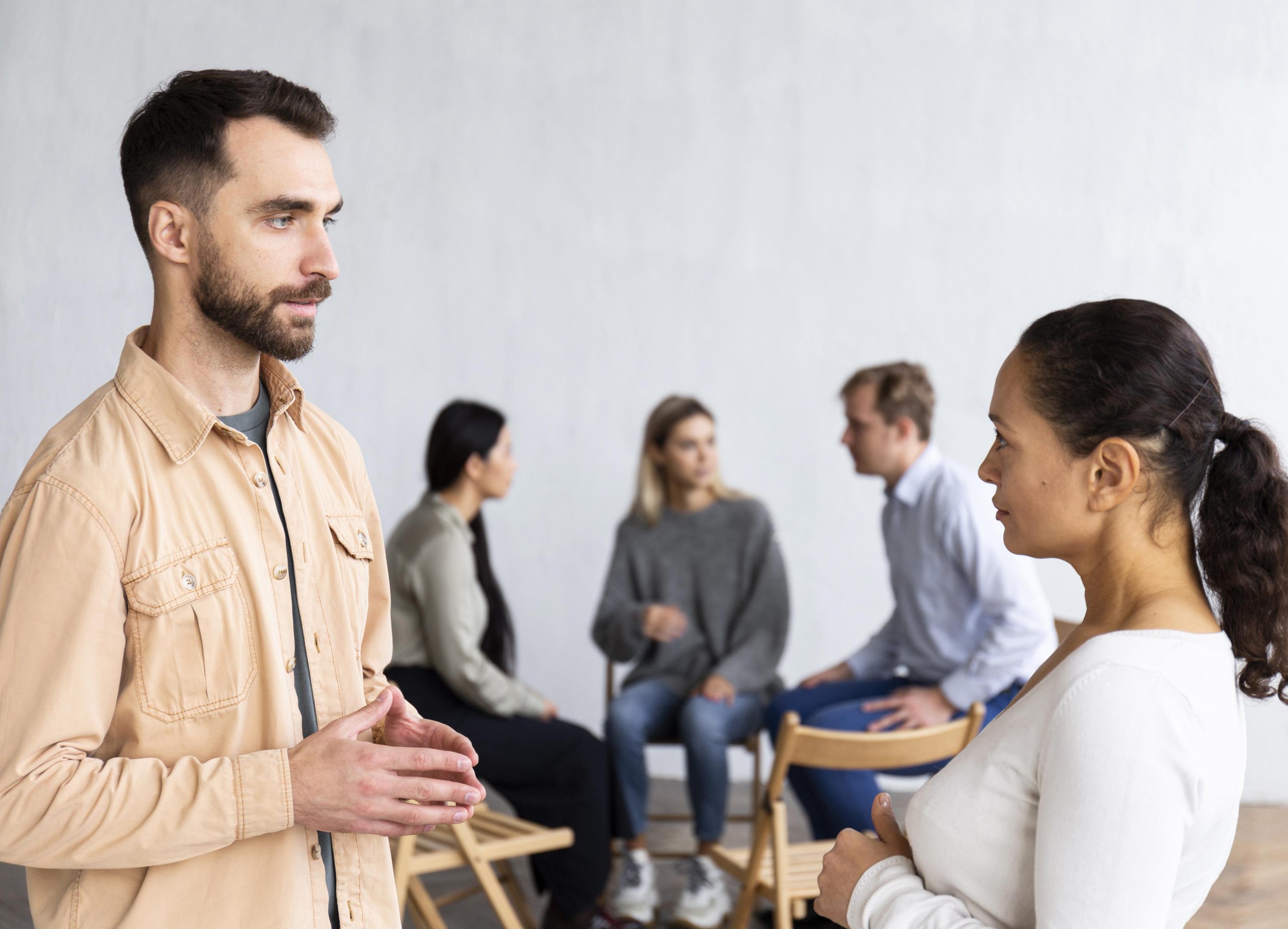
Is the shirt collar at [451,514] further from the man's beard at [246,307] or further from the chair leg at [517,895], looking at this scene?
the man's beard at [246,307]

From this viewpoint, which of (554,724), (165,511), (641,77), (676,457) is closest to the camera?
(165,511)

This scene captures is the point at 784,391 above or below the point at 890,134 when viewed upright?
below

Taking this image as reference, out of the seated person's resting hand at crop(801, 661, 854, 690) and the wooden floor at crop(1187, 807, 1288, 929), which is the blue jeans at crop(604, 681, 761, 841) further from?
the wooden floor at crop(1187, 807, 1288, 929)

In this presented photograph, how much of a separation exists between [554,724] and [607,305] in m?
2.04

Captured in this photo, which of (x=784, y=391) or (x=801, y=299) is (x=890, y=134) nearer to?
(x=801, y=299)

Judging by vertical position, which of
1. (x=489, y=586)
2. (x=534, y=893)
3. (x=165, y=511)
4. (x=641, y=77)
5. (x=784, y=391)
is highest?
(x=641, y=77)

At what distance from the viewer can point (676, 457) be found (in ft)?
12.1

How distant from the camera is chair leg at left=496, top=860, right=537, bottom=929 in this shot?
3.07m

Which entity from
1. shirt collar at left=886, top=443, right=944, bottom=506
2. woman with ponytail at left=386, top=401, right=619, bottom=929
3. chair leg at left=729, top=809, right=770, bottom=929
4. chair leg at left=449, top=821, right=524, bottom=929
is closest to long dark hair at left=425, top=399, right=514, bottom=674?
woman with ponytail at left=386, top=401, right=619, bottom=929

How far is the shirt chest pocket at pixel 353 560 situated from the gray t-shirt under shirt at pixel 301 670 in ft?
0.24

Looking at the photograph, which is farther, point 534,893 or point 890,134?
point 890,134

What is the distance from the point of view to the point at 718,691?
3.43 m

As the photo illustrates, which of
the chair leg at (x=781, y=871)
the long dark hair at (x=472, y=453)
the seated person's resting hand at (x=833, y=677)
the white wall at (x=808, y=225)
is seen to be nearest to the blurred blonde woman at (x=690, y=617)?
the seated person's resting hand at (x=833, y=677)

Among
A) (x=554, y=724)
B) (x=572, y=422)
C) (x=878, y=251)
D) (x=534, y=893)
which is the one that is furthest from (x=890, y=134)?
(x=534, y=893)
